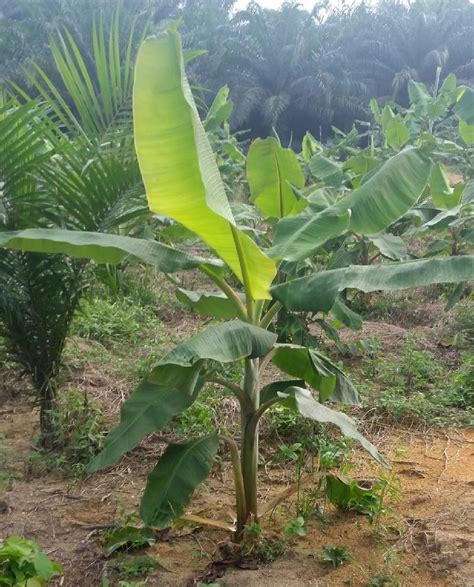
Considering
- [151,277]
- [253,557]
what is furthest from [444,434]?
[151,277]

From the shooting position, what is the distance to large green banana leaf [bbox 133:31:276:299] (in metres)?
1.86

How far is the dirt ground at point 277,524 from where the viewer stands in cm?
242

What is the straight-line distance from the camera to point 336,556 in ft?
8.11

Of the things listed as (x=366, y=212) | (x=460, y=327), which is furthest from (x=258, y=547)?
(x=460, y=327)

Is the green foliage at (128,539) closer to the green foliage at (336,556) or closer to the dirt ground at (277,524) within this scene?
the dirt ground at (277,524)

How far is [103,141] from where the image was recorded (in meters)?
3.21

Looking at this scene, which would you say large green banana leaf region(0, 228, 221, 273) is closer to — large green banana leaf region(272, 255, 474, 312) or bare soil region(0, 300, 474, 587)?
large green banana leaf region(272, 255, 474, 312)

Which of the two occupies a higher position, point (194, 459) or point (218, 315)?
point (218, 315)

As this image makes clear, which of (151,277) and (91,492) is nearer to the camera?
(91,492)

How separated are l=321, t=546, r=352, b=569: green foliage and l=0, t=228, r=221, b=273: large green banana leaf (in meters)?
1.20

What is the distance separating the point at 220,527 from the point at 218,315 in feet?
2.82

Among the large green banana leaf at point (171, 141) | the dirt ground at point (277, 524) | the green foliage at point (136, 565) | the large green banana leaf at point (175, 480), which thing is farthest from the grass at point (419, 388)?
the large green banana leaf at point (171, 141)

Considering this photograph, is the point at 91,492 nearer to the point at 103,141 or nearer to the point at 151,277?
the point at 103,141

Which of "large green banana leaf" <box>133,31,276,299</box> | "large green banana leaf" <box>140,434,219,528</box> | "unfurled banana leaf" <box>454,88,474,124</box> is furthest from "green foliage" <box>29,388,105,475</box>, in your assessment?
"unfurled banana leaf" <box>454,88,474,124</box>
